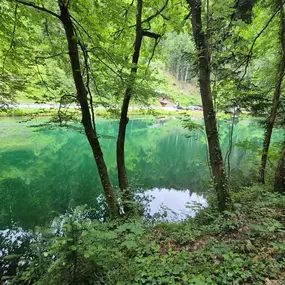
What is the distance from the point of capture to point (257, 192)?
522cm

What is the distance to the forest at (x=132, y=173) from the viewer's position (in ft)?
8.22

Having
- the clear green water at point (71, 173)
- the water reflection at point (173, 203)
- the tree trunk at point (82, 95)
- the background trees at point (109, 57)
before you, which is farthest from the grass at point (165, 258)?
the water reflection at point (173, 203)

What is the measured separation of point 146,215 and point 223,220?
324 cm

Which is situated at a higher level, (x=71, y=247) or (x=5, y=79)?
(x=5, y=79)

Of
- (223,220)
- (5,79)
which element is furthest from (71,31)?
(223,220)

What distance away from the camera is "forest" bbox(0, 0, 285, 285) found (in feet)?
8.22

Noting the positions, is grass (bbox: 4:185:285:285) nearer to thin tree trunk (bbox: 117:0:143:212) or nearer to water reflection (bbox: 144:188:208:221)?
thin tree trunk (bbox: 117:0:143:212)

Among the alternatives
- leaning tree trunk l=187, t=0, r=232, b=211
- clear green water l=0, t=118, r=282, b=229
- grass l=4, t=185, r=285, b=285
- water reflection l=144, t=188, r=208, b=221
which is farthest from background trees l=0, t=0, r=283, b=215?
water reflection l=144, t=188, r=208, b=221

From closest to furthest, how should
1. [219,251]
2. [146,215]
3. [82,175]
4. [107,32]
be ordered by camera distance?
[219,251]
[107,32]
[146,215]
[82,175]

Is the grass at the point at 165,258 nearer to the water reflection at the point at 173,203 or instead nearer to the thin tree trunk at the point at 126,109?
the thin tree trunk at the point at 126,109

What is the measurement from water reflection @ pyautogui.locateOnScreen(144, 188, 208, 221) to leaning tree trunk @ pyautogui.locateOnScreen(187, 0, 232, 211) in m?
1.83

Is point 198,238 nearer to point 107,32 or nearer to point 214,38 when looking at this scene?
point 214,38

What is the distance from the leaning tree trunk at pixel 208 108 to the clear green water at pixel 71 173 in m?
0.75

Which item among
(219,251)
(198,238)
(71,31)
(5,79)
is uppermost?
(71,31)
